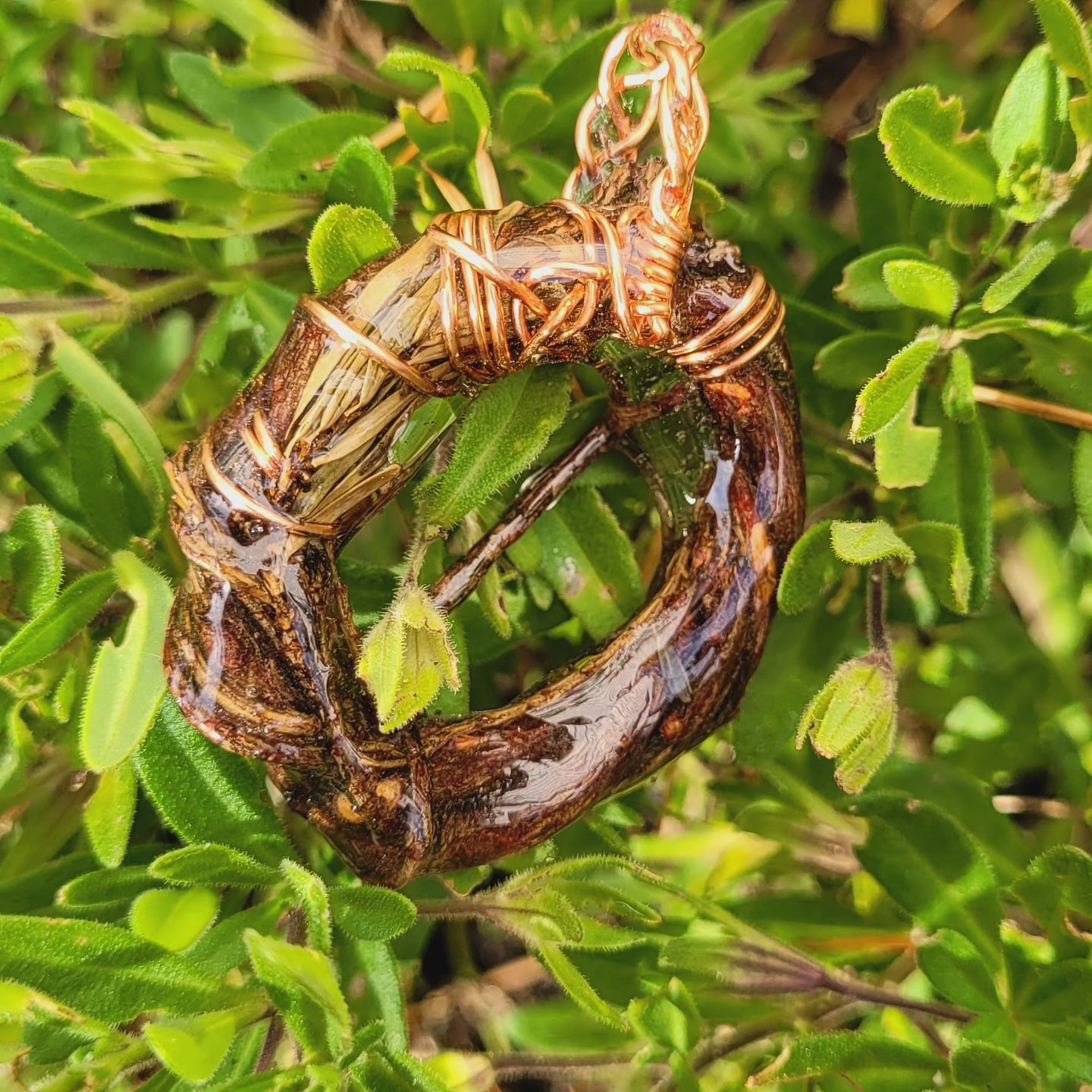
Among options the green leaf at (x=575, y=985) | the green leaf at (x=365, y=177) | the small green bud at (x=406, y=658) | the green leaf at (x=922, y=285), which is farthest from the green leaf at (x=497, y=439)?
the green leaf at (x=575, y=985)

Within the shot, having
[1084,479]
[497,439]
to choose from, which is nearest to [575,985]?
[497,439]

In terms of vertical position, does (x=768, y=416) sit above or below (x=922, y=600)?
above

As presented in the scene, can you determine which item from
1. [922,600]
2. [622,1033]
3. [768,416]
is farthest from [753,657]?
[622,1033]

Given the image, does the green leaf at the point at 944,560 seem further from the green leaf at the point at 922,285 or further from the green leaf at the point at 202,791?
the green leaf at the point at 202,791

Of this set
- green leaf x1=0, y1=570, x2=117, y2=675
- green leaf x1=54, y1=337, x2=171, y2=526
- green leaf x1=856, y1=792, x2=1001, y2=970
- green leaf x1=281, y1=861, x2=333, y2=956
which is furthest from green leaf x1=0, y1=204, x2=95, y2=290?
green leaf x1=856, y1=792, x2=1001, y2=970

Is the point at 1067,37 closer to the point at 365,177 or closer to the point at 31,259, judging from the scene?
the point at 365,177

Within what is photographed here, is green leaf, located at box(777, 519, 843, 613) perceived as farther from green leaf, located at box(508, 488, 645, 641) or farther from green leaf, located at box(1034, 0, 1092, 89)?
green leaf, located at box(1034, 0, 1092, 89)

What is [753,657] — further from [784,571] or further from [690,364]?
[690,364]
